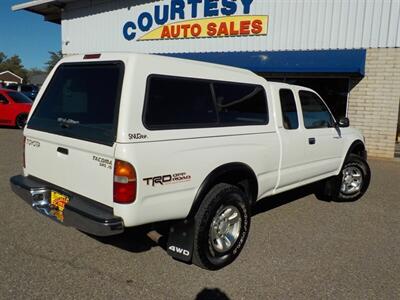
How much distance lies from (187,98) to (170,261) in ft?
5.36

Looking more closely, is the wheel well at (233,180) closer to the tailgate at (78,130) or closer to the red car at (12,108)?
the tailgate at (78,130)

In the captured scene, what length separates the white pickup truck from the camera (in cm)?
298

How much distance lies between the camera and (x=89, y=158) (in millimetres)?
3162

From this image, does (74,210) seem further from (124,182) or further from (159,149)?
(159,149)

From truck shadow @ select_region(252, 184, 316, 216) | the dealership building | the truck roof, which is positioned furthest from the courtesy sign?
the truck roof

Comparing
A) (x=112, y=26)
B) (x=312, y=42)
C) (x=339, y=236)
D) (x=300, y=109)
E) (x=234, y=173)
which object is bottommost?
(x=339, y=236)

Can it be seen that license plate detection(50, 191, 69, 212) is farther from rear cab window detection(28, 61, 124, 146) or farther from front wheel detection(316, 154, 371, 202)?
front wheel detection(316, 154, 371, 202)

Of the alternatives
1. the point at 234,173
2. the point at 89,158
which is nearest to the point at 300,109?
the point at 234,173

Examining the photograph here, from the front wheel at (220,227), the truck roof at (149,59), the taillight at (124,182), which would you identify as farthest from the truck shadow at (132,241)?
the truck roof at (149,59)

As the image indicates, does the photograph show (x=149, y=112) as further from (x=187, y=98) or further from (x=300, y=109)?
(x=300, y=109)

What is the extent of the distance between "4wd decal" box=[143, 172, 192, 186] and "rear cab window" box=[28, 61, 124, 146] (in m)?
0.43

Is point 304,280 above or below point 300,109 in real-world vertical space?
below

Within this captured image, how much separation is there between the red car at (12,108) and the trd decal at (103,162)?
12807 millimetres

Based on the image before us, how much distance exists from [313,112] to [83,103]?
319 cm
